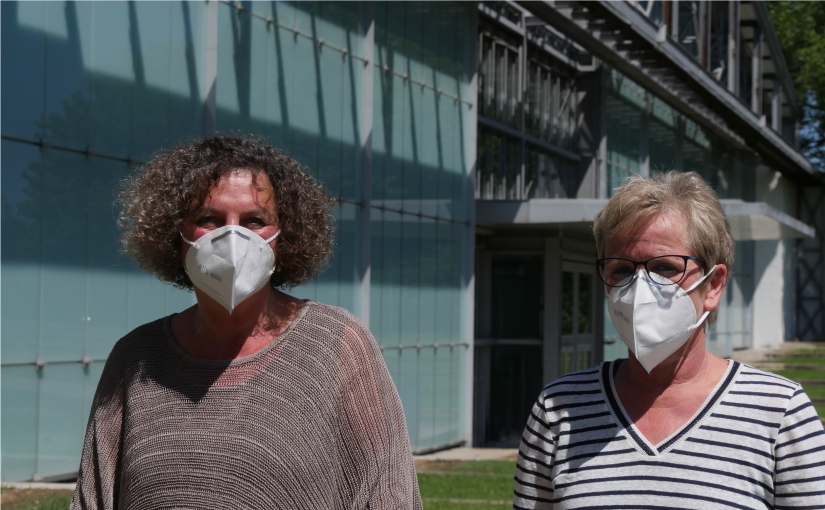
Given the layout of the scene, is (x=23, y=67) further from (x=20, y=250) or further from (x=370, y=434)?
(x=370, y=434)

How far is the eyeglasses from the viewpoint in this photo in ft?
9.00

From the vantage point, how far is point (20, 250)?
27.1 ft

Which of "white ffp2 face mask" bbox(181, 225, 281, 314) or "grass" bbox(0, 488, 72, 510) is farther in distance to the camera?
"grass" bbox(0, 488, 72, 510)

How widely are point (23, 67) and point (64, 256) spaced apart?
1.44 m

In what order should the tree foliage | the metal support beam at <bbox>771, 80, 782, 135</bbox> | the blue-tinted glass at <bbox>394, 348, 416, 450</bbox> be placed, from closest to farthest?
1. the blue-tinted glass at <bbox>394, 348, 416, 450</bbox>
2. the metal support beam at <bbox>771, 80, 782, 135</bbox>
3. the tree foliage

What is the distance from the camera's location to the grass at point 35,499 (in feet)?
23.6

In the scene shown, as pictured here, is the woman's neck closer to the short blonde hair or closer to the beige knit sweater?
the beige knit sweater

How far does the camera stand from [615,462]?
2672mm

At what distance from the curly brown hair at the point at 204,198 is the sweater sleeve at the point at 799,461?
127cm


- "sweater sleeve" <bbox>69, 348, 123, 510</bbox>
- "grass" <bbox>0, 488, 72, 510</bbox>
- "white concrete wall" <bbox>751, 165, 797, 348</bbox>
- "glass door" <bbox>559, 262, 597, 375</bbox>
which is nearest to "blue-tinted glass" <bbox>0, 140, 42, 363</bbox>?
"grass" <bbox>0, 488, 72, 510</bbox>

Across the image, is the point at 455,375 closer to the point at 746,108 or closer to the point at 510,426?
the point at 510,426

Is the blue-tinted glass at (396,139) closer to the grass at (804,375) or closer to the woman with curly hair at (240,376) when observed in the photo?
the woman with curly hair at (240,376)

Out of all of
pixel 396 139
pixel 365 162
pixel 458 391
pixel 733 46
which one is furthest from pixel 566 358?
pixel 733 46

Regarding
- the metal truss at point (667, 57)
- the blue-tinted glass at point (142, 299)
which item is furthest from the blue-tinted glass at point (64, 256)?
the metal truss at point (667, 57)
